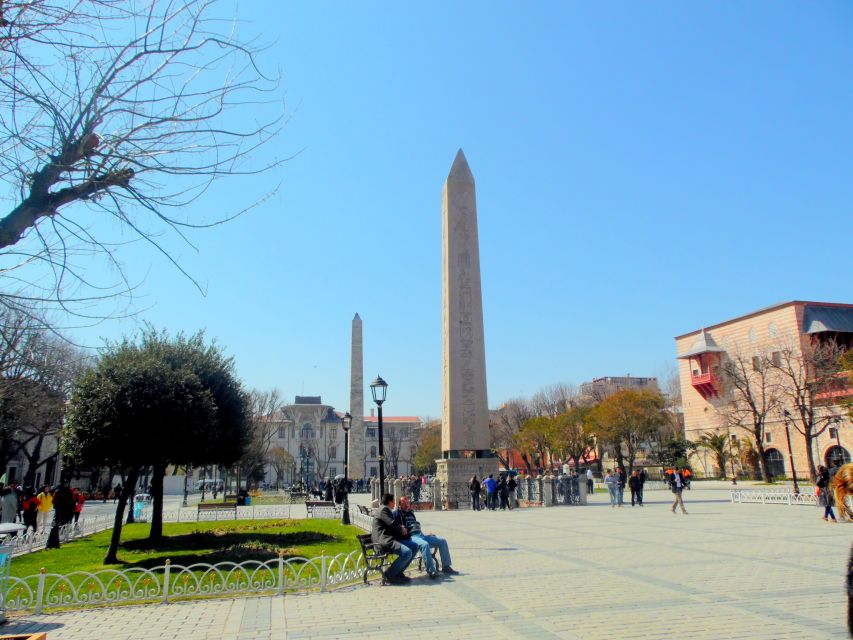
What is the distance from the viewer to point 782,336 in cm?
4109

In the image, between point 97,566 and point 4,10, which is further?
point 97,566

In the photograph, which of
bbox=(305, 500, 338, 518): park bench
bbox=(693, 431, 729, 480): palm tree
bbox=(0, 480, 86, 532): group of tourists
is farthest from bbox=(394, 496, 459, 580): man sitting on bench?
bbox=(693, 431, 729, 480): palm tree

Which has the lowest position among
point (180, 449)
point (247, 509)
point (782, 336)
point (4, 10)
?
point (247, 509)

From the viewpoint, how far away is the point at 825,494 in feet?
58.0

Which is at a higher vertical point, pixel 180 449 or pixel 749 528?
pixel 180 449

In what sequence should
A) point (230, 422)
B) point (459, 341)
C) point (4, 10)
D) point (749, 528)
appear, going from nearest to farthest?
point (4, 10) → point (749, 528) → point (230, 422) → point (459, 341)

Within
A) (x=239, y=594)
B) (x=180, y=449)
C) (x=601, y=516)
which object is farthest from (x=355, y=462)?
(x=239, y=594)

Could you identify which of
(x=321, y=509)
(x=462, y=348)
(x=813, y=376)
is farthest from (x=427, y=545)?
(x=813, y=376)

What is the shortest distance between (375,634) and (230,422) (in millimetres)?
11334

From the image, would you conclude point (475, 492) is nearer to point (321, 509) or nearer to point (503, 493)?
point (503, 493)

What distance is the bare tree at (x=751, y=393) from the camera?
119 ft

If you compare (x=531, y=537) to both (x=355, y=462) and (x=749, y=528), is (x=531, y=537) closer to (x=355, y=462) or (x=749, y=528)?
(x=749, y=528)

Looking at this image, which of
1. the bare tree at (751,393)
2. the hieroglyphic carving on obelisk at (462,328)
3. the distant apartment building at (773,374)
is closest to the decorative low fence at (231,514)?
the hieroglyphic carving on obelisk at (462,328)

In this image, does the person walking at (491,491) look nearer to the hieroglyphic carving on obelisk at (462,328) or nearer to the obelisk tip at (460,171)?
the hieroglyphic carving on obelisk at (462,328)
